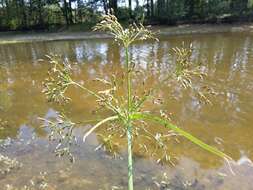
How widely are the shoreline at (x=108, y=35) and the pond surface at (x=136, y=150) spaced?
941cm

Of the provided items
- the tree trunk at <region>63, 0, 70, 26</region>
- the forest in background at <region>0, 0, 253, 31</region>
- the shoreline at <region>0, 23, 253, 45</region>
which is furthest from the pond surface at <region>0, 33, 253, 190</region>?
the tree trunk at <region>63, 0, 70, 26</region>

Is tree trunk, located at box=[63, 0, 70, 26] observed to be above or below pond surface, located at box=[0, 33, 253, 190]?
above

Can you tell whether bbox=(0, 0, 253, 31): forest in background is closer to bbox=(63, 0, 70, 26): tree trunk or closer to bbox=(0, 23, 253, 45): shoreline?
bbox=(63, 0, 70, 26): tree trunk

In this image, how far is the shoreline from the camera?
19.1m

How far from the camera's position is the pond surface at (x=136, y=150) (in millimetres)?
3744

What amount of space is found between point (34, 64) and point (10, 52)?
13.7 feet

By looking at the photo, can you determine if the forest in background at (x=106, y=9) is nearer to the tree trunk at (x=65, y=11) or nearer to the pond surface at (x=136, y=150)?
the tree trunk at (x=65, y=11)

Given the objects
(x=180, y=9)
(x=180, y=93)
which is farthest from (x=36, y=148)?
(x=180, y=9)

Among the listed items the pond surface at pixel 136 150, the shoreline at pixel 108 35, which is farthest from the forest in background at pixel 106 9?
the pond surface at pixel 136 150

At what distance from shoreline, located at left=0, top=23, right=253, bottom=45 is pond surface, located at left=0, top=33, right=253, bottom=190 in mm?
9411

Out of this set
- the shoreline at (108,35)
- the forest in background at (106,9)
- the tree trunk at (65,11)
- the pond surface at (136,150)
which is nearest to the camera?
the pond surface at (136,150)

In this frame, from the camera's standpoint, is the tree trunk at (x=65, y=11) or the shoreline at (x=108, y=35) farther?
the tree trunk at (x=65, y=11)

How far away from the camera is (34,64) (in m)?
11.5

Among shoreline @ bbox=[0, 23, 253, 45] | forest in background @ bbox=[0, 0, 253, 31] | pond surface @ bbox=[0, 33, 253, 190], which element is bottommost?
pond surface @ bbox=[0, 33, 253, 190]
